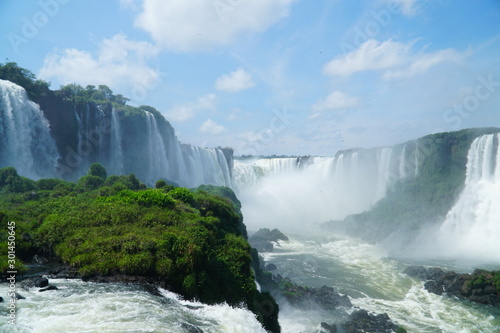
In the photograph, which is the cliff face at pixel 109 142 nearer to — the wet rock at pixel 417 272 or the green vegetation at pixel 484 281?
the wet rock at pixel 417 272

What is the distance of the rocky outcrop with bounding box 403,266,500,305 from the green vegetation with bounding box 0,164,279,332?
19.2 m

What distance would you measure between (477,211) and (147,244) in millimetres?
46530

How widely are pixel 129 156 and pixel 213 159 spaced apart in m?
23.0

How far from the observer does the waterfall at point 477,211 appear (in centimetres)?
3650

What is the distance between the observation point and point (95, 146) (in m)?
48.0

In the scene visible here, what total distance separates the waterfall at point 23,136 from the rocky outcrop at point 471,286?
46.7m

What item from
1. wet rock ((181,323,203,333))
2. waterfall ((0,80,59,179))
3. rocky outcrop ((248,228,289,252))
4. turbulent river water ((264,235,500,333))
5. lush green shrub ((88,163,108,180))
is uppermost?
waterfall ((0,80,59,179))

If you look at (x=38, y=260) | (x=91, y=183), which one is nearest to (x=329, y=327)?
(x=38, y=260)

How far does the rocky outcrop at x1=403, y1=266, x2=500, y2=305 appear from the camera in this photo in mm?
21656

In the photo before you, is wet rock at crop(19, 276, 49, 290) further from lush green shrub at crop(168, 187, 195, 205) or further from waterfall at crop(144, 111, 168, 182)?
waterfall at crop(144, 111, 168, 182)

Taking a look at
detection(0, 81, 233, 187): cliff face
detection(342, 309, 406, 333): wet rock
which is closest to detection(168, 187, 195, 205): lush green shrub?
detection(342, 309, 406, 333): wet rock

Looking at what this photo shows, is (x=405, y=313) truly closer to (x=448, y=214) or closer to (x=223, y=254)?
(x=223, y=254)

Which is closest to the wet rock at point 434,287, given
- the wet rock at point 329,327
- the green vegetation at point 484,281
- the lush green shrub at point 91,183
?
the green vegetation at point 484,281

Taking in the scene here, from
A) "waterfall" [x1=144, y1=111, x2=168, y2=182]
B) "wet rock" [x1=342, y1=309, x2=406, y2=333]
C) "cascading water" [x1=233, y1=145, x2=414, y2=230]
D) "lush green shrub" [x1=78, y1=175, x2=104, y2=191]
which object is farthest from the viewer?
"cascading water" [x1=233, y1=145, x2=414, y2=230]
